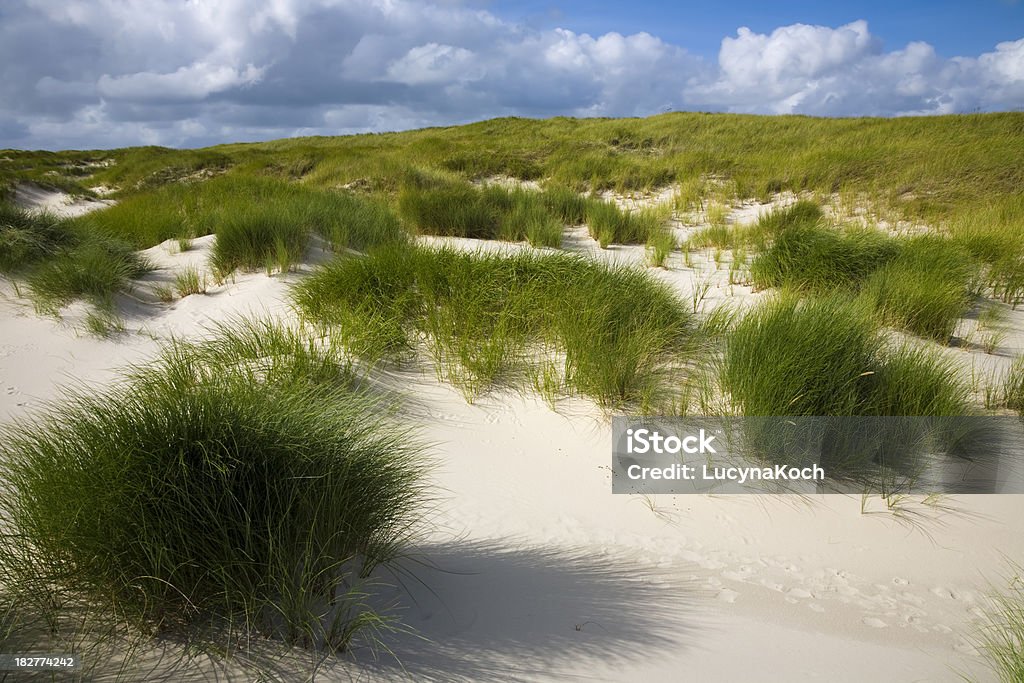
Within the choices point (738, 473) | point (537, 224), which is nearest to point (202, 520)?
point (738, 473)

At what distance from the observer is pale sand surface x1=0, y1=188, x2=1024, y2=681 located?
2.04 metres

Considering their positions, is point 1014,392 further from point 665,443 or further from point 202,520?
point 202,520

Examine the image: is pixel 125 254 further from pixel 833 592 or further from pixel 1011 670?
pixel 1011 670

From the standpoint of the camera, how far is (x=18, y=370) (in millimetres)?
4598

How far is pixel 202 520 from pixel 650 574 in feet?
5.71

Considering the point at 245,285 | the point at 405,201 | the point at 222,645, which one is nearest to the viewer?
the point at 222,645

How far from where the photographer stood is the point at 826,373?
355cm

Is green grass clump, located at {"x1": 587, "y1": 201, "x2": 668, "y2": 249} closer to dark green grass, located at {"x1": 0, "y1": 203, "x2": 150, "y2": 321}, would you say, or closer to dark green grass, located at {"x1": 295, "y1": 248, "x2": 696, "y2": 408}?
dark green grass, located at {"x1": 295, "y1": 248, "x2": 696, "y2": 408}

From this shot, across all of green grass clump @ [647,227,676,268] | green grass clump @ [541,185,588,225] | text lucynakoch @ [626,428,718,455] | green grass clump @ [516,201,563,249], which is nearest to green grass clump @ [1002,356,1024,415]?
text lucynakoch @ [626,428,718,455]

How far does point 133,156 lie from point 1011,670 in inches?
1158

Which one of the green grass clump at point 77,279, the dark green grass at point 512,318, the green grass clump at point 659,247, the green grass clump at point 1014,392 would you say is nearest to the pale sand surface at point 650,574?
the dark green grass at point 512,318

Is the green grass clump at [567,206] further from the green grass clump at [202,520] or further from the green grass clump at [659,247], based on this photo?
the green grass clump at [202,520]

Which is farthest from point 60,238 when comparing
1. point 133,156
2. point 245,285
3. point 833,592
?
point 133,156

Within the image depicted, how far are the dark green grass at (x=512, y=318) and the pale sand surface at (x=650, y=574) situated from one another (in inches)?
12.7
